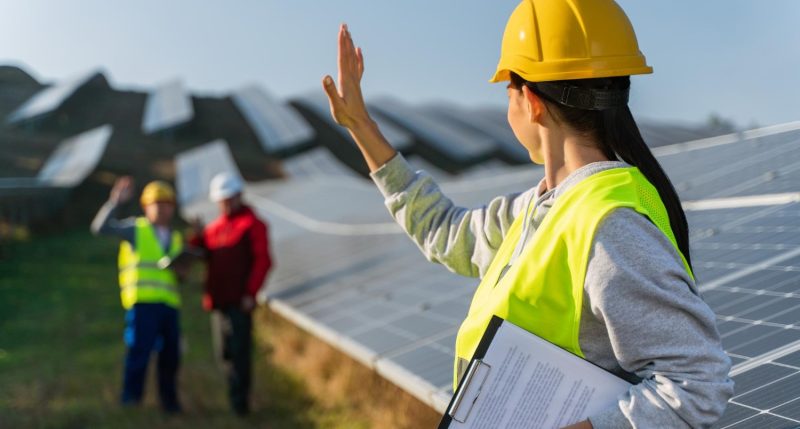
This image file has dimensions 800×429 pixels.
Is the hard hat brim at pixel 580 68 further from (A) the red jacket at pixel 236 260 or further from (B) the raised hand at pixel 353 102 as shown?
(A) the red jacket at pixel 236 260

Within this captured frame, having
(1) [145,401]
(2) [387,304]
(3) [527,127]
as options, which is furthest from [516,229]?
(1) [145,401]

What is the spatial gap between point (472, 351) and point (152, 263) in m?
6.03

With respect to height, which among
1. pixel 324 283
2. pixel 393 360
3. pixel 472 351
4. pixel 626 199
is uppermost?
pixel 626 199

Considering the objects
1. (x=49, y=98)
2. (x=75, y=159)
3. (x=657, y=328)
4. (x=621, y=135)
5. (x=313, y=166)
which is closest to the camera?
(x=657, y=328)

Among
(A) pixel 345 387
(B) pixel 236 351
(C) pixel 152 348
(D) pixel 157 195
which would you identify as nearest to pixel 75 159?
(D) pixel 157 195

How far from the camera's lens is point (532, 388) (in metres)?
1.58

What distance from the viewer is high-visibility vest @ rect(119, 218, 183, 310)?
23.8 ft

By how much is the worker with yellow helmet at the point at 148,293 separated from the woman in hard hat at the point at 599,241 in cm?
588

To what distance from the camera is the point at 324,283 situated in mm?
8609

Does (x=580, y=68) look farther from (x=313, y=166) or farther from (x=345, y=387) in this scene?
Result: (x=313, y=166)

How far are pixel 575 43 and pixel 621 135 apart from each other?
8.0 inches

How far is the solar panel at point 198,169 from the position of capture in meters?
17.3

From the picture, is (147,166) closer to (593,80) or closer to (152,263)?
(152,263)

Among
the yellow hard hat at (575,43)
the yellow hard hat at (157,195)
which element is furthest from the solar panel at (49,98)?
the yellow hard hat at (575,43)
